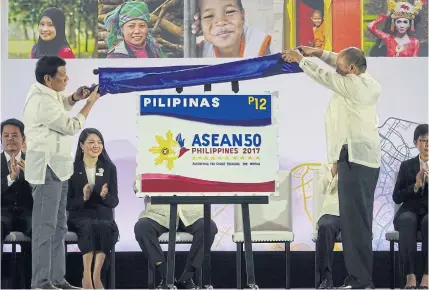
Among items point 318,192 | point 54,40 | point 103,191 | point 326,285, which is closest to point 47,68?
point 103,191

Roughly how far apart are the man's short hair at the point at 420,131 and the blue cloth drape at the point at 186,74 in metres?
1.09

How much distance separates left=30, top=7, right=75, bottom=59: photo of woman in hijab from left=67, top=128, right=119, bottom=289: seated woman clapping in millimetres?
880

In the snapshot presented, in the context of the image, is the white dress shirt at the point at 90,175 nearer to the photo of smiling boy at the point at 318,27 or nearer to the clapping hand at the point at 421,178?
the photo of smiling boy at the point at 318,27

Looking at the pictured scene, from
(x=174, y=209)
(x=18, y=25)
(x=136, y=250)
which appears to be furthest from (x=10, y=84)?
(x=174, y=209)

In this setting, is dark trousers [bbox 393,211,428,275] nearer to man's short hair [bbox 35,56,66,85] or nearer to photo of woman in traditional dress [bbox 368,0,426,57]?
photo of woman in traditional dress [bbox 368,0,426,57]

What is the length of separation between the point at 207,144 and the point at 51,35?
2.63 metres

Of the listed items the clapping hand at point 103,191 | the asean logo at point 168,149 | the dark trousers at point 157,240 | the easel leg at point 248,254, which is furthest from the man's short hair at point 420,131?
the clapping hand at point 103,191

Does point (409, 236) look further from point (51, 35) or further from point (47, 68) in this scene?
point (51, 35)

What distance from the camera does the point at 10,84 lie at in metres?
8.13

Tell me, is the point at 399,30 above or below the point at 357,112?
above

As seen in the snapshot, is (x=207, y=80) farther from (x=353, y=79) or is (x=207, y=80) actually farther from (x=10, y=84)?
(x=10, y=84)

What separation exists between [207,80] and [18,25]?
6.87 ft

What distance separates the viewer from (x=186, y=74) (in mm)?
7016

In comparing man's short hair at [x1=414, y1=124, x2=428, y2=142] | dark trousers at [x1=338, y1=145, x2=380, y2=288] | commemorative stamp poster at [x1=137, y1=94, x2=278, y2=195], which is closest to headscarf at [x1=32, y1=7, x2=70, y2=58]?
commemorative stamp poster at [x1=137, y1=94, x2=278, y2=195]
